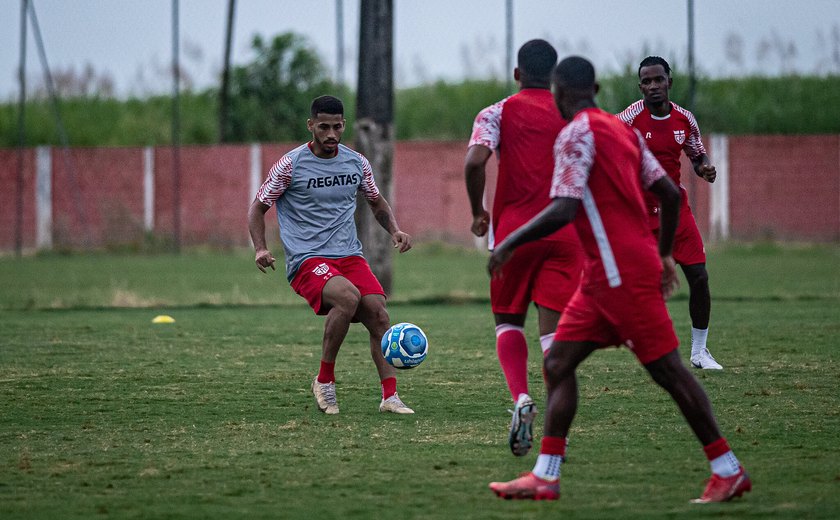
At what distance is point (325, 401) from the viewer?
838 cm

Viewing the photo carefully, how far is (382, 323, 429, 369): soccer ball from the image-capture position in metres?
8.52

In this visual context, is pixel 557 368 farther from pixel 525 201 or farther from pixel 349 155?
pixel 349 155

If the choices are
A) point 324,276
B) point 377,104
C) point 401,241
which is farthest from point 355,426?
point 377,104

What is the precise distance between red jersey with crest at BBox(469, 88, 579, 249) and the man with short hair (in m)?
1.77

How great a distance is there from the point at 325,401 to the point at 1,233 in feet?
93.2

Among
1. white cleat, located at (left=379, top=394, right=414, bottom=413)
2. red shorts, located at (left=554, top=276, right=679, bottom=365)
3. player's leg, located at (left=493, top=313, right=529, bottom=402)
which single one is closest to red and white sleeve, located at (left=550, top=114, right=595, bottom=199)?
red shorts, located at (left=554, top=276, right=679, bottom=365)

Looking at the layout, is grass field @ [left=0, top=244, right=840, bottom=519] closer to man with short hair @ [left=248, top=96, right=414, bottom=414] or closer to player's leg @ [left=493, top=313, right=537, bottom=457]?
player's leg @ [left=493, top=313, right=537, bottom=457]

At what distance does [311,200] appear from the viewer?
8.78 meters

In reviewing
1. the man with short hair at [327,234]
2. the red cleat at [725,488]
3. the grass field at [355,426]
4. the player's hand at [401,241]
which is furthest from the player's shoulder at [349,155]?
the red cleat at [725,488]

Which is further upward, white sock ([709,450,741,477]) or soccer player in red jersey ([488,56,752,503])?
soccer player in red jersey ([488,56,752,503])

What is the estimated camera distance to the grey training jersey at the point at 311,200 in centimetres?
873

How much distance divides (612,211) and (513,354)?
165 cm

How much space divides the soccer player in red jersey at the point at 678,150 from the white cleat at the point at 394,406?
2.96m

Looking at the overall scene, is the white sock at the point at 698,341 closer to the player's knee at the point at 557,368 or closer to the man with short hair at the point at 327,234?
the man with short hair at the point at 327,234
